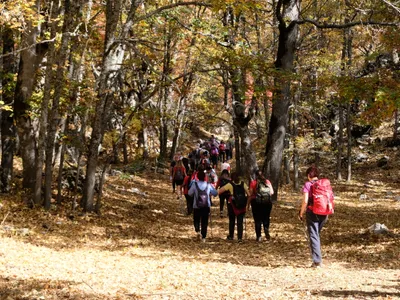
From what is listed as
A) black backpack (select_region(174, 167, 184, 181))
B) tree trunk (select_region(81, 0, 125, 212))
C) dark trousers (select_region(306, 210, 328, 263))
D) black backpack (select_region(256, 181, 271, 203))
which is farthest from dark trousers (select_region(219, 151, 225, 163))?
dark trousers (select_region(306, 210, 328, 263))

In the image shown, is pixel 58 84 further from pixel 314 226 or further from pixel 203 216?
pixel 314 226

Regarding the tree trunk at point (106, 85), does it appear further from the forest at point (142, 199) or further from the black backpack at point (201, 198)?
the black backpack at point (201, 198)

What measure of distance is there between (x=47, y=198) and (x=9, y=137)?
2.16 metres

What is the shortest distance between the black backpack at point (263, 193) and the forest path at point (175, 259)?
115 centimetres

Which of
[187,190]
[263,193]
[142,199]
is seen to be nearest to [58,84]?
[187,190]

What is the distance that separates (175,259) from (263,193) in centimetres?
276

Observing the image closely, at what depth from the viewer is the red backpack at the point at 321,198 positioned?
27.2 ft

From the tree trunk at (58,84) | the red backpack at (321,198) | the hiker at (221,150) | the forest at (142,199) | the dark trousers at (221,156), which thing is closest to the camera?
the forest at (142,199)

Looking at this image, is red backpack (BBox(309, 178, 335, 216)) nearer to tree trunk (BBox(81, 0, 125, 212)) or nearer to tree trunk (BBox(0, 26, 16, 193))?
tree trunk (BBox(81, 0, 125, 212))

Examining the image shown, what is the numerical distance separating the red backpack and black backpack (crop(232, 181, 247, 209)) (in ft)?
9.88

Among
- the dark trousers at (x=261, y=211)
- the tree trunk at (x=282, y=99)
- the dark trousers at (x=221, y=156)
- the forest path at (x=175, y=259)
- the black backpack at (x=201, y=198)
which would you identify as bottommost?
the forest path at (x=175, y=259)

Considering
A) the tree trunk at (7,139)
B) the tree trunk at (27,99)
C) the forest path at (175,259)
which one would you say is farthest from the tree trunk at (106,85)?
the tree trunk at (7,139)

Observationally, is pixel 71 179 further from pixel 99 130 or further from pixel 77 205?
pixel 99 130

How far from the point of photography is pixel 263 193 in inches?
430
